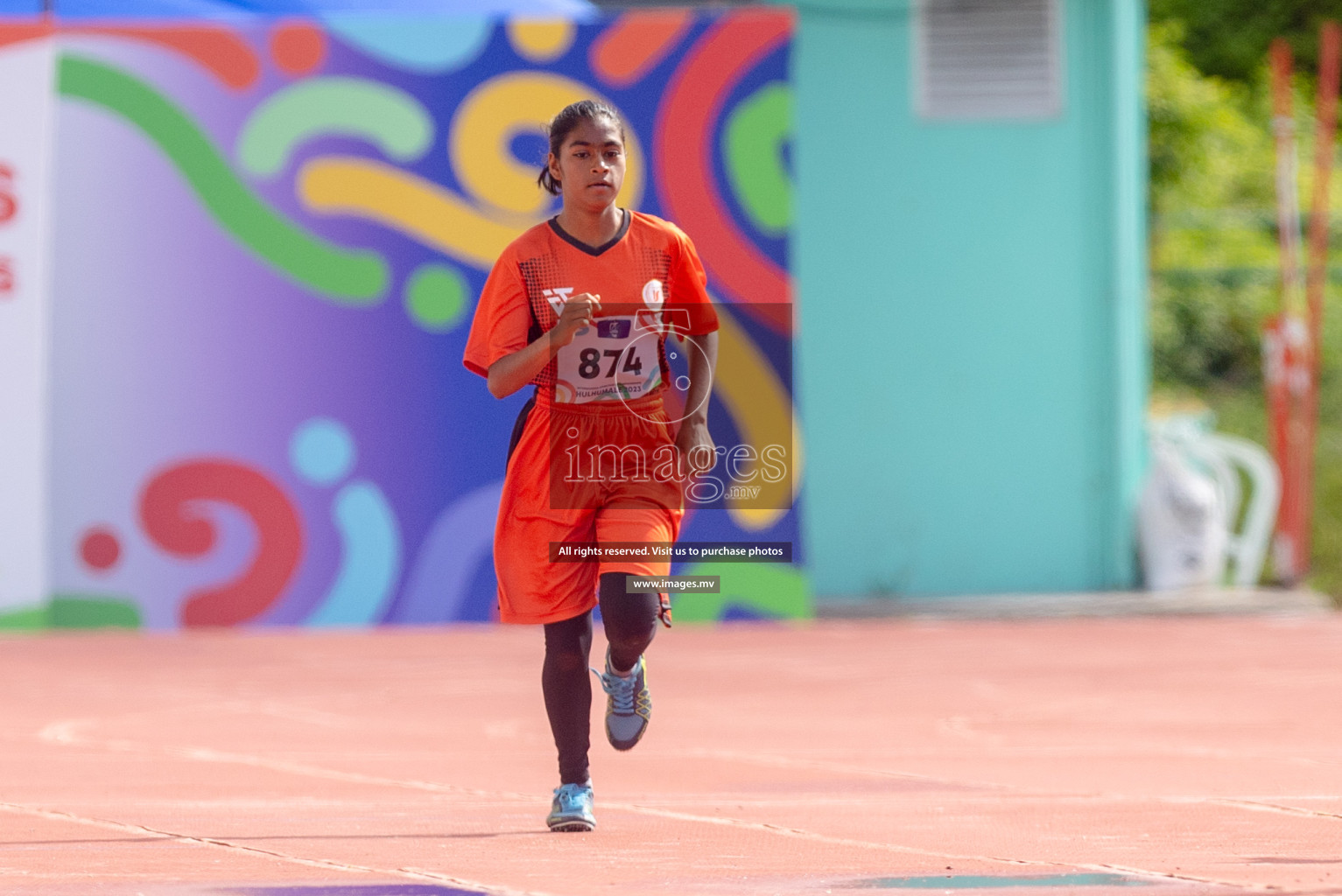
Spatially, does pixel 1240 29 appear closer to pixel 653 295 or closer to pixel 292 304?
pixel 292 304

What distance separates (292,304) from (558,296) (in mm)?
7031

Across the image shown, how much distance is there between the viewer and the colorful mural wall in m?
11.6

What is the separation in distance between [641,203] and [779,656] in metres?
2.73

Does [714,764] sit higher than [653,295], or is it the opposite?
[653,295]

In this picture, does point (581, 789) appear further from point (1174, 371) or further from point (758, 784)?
point (1174, 371)

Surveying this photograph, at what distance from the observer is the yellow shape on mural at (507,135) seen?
11.5m

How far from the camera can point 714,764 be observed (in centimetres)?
688

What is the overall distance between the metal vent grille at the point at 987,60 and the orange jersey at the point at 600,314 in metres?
8.28

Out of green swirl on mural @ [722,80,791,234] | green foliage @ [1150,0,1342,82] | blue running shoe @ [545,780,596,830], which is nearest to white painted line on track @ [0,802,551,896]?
blue running shoe @ [545,780,596,830]

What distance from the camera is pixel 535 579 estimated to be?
499 cm

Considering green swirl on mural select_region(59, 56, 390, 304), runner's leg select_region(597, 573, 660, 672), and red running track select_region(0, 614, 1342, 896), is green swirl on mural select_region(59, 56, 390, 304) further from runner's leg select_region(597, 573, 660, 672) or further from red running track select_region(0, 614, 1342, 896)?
runner's leg select_region(597, 573, 660, 672)

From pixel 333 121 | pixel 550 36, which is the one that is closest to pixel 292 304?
pixel 333 121

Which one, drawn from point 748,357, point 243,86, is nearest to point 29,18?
point 243,86

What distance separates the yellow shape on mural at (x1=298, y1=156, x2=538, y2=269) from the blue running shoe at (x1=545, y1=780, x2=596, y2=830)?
6.72 m
